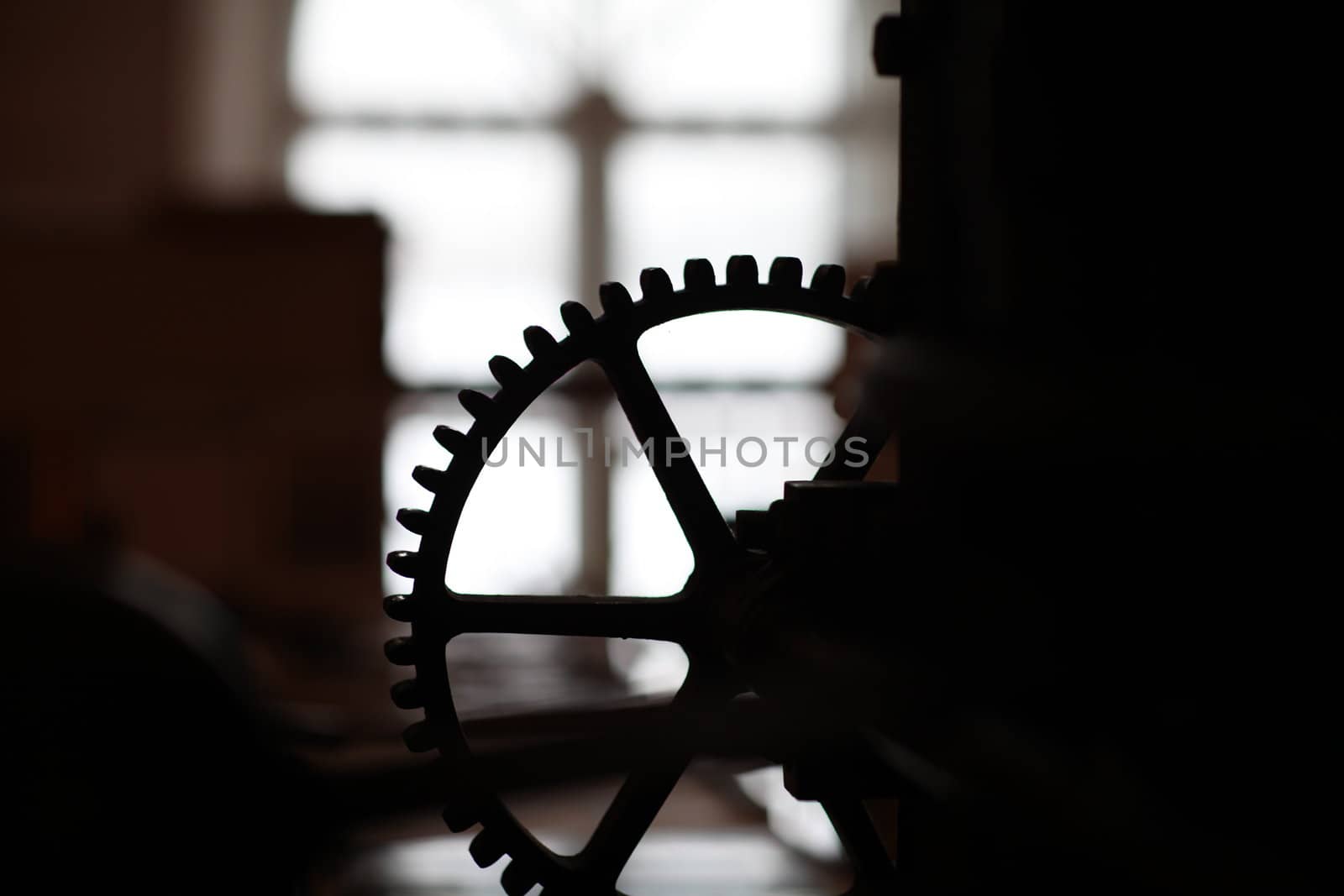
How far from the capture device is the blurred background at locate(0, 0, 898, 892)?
3303mm

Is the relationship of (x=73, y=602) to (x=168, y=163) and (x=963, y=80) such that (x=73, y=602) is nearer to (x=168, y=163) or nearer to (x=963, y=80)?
(x=963, y=80)

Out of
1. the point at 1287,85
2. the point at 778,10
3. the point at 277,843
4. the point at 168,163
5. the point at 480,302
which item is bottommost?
the point at 277,843

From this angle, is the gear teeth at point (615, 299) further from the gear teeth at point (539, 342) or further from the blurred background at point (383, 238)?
the blurred background at point (383, 238)

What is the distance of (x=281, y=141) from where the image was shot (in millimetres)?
4035

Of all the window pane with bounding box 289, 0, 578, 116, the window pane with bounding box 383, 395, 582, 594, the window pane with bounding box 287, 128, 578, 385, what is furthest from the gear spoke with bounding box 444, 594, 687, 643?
the window pane with bounding box 289, 0, 578, 116

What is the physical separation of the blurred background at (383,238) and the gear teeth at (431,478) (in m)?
2.65

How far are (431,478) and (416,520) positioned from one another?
2 centimetres

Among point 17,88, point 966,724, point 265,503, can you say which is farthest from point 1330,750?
point 17,88

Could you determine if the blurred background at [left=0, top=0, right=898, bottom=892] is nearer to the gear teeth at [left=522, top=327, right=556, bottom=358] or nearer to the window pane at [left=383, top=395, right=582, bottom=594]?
the window pane at [left=383, top=395, right=582, bottom=594]

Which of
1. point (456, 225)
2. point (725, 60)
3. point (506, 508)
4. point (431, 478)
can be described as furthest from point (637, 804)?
point (725, 60)

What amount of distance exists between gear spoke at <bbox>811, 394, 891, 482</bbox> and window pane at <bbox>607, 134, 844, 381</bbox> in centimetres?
346

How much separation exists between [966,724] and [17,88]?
→ 4.34m

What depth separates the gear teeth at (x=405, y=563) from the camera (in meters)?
0.53

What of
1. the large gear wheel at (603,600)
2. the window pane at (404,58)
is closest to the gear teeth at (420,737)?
the large gear wheel at (603,600)
